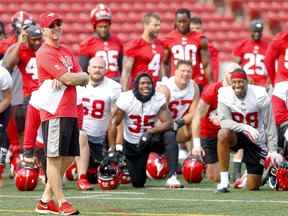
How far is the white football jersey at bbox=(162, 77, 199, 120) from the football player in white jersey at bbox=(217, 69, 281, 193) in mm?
1974

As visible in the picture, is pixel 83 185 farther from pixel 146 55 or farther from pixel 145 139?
pixel 146 55

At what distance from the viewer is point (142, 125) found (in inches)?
475

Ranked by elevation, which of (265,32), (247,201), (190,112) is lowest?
(247,201)

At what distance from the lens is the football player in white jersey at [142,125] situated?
1184cm

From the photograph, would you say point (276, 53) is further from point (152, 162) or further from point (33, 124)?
point (33, 124)

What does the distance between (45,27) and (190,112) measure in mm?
4184

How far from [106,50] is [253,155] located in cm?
328

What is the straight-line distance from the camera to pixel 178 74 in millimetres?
13211

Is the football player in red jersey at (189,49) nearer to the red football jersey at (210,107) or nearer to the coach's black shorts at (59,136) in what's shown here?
the red football jersey at (210,107)

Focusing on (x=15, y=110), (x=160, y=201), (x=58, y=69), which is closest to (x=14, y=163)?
(x=15, y=110)

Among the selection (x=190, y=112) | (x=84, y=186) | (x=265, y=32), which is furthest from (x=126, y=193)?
(x=265, y=32)

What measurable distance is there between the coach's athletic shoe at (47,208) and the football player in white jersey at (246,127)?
2.14 metres

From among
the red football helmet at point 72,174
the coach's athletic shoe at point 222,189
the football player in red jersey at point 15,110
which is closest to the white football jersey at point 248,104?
the coach's athletic shoe at point 222,189

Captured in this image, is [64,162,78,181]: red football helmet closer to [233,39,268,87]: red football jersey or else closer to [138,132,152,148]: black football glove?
[138,132,152,148]: black football glove
